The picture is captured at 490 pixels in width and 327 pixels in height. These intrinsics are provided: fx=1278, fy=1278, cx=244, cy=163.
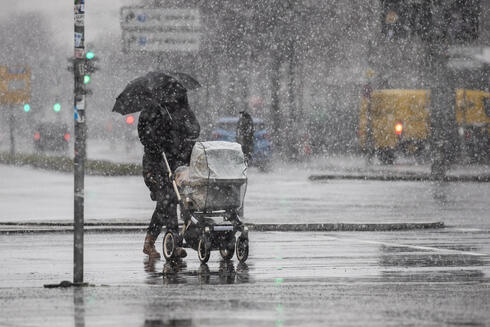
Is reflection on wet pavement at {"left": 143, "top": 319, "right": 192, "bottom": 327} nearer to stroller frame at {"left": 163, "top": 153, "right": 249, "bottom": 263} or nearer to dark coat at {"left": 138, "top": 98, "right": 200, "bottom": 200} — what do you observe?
stroller frame at {"left": 163, "top": 153, "right": 249, "bottom": 263}

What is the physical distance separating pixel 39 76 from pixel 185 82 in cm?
7051

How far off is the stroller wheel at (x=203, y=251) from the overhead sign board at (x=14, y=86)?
37985 mm

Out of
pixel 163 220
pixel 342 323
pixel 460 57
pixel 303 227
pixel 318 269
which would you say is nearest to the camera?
pixel 342 323

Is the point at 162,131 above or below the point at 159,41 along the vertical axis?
below

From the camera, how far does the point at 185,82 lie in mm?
15281

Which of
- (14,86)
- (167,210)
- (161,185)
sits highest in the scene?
(14,86)

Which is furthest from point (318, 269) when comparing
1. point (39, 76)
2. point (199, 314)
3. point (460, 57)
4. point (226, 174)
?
point (39, 76)

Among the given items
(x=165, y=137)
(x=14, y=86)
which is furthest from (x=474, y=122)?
(x=165, y=137)

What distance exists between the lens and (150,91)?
14.5 meters

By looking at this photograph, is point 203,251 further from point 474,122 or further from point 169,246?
point 474,122

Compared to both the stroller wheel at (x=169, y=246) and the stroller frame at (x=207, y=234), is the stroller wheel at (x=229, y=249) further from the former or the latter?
the stroller wheel at (x=169, y=246)

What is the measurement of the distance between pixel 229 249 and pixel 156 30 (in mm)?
16560

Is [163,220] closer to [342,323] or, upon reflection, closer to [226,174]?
[226,174]

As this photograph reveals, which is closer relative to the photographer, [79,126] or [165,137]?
[79,126]
